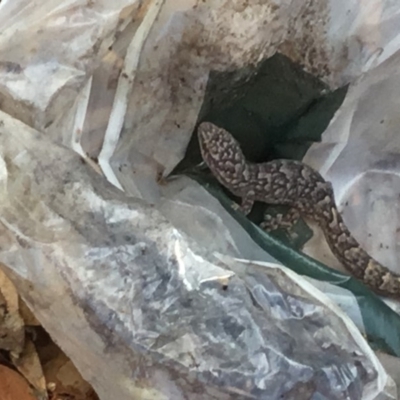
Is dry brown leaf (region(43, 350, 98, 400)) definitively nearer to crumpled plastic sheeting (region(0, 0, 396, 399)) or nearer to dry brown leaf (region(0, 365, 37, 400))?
dry brown leaf (region(0, 365, 37, 400))

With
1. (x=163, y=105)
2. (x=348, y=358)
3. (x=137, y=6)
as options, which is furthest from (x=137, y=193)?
(x=348, y=358)

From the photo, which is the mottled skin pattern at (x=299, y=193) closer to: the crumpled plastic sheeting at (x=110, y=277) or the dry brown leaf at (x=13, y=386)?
the crumpled plastic sheeting at (x=110, y=277)

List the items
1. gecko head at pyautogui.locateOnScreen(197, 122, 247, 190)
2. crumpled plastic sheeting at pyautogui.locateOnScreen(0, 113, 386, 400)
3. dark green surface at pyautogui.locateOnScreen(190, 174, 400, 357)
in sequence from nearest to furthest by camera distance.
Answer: crumpled plastic sheeting at pyautogui.locateOnScreen(0, 113, 386, 400), dark green surface at pyautogui.locateOnScreen(190, 174, 400, 357), gecko head at pyautogui.locateOnScreen(197, 122, 247, 190)

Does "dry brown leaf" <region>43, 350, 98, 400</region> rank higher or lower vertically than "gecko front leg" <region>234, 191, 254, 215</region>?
lower

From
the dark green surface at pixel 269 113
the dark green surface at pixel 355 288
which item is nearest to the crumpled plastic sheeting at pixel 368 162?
the dark green surface at pixel 269 113

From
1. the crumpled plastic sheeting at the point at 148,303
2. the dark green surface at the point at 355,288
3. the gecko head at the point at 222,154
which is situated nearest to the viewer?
the crumpled plastic sheeting at the point at 148,303

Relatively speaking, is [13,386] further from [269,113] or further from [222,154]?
[269,113]

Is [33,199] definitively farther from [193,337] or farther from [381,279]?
[381,279]

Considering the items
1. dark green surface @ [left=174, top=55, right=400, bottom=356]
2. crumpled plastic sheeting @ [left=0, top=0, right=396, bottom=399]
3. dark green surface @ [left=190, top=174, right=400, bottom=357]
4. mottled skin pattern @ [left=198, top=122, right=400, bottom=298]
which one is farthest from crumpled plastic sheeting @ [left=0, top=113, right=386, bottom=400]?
mottled skin pattern @ [left=198, top=122, right=400, bottom=298]
